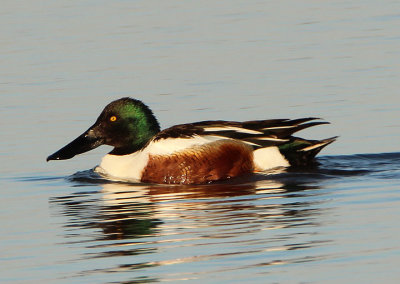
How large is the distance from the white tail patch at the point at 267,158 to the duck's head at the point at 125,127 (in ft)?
4.03

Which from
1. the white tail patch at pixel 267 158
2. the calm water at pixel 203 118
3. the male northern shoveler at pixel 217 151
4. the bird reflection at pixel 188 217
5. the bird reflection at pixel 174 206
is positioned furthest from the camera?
the white tail patch at pixel 267 158

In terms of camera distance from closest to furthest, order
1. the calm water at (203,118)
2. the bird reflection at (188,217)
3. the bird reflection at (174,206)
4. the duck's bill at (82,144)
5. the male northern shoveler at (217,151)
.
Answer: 1. the calm water at (203,118)
2. the bird reflection at (188,217)
3. the bird reflection at (174,206)
4. the male northern shoveler at (217,151)
5. the duck's bill at (82,144)

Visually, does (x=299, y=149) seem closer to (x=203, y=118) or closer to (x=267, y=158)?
(x=267, y=158)

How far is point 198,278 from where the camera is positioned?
6477mm

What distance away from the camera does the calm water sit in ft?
23.0

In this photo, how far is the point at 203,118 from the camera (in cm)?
1248

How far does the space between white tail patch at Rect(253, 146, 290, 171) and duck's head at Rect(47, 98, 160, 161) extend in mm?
1230

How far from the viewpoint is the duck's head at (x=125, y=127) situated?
11.1 m

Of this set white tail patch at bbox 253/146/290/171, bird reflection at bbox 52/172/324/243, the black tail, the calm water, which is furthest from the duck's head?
the black tail

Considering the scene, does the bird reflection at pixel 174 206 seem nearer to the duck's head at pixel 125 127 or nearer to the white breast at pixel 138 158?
the white breast at pixel 138 158

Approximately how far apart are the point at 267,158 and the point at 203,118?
86.6 inches

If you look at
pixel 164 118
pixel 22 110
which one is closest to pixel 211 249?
pixel 164 118

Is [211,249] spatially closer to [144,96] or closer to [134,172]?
[134,172]

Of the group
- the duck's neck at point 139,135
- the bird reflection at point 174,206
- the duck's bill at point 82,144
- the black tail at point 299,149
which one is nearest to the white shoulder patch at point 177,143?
the bird reflection at point 174,206
